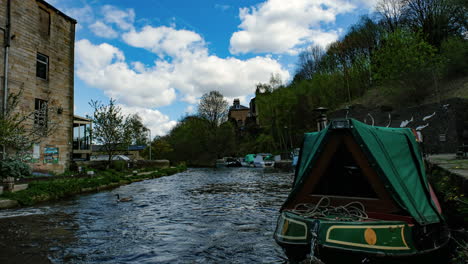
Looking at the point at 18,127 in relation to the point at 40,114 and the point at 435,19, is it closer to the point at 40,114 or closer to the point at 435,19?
the point at 40,114

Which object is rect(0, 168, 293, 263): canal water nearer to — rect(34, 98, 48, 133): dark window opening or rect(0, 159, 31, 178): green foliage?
rect(0, 159, 31, 178): green foliage

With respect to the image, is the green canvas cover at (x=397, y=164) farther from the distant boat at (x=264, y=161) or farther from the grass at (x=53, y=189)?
the distant boat at (x=264, y=161)

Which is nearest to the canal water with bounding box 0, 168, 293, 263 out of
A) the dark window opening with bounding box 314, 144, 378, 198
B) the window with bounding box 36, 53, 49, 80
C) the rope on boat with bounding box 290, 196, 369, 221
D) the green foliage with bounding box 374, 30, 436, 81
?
the rope on boat with bounding box 290, 196, 369, 221

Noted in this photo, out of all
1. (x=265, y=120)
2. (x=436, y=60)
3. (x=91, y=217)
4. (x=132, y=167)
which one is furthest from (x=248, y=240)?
(x=265, y=120)

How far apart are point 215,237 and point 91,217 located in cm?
492

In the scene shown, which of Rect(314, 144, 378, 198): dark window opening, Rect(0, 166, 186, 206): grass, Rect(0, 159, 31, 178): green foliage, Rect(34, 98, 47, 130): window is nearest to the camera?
Rect(314, 144, 378, 198): dark window opening

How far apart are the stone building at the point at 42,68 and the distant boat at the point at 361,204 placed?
1643 centimetres

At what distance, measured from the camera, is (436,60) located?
34156 millimetres

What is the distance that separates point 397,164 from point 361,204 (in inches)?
41.5

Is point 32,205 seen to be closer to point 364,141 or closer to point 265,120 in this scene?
point 364,141

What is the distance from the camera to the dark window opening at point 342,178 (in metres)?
6.29

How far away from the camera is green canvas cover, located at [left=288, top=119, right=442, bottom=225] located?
5.17m

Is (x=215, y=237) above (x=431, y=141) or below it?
below

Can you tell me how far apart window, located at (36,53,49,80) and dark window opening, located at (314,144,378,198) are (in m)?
19.6
